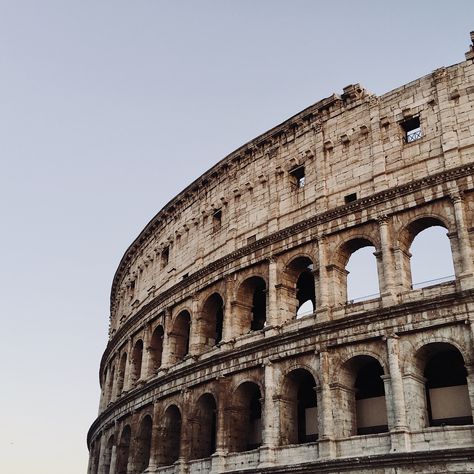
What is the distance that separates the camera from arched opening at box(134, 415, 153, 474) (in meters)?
25.2

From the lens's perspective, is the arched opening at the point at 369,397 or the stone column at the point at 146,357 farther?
the stone column at the point at 146,357

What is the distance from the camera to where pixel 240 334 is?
22219mm

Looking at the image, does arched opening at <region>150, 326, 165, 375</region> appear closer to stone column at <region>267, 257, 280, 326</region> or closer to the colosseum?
the colosseum

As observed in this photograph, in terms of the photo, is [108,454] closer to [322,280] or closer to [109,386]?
[109,386]

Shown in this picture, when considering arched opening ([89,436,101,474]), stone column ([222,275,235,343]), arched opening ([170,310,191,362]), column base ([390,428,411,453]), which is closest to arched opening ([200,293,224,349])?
stone column ([222,275,235,343])

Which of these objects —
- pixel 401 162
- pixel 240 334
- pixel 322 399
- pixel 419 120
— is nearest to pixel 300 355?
pixel 322 399

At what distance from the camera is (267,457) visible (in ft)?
61.0

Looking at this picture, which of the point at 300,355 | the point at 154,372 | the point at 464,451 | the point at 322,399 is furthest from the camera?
the point at 154,372

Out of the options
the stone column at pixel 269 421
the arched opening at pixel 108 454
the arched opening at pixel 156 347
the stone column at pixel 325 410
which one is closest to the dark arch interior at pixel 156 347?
the arched opening at pixel 156 347

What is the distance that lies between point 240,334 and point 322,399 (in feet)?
16.1

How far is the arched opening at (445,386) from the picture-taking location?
16.8 metres

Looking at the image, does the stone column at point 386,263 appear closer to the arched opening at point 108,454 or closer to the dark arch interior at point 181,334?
the dark arch interior at point 181,334

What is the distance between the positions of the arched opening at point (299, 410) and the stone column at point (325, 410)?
923mm

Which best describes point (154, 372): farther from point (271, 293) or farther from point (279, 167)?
point (279, 167)
